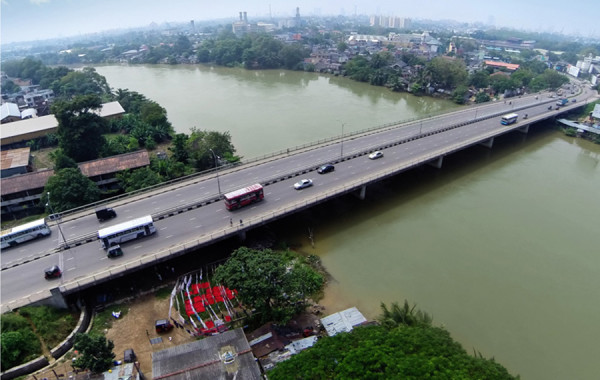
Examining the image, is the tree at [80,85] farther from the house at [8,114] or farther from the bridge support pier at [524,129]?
the bridge support pier at [524,129]

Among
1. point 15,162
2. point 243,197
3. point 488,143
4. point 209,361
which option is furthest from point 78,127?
point 488,143

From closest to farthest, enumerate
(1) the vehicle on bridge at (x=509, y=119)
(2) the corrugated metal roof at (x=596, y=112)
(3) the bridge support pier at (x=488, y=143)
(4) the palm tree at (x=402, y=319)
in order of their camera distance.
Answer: (4) the palm tree at (x=402, y=319)
(3) the bridge support pier at (x=488, y=143)
(1) the vehicle on bridge at (x=509, y=119)
(2) the corrugated metal roof at (x=596, y=112)

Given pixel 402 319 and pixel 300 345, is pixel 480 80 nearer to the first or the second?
pixel 402 319

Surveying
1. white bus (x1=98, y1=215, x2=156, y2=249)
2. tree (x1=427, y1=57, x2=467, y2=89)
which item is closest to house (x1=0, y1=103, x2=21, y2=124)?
white bus (x1=98, y1=215, x2=156, y2=249)

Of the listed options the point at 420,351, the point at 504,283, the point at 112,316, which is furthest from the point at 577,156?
the point at 112,316

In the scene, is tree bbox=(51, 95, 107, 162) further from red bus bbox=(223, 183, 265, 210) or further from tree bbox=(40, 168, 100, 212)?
red bus bbox=(223, 183, 265, 210)

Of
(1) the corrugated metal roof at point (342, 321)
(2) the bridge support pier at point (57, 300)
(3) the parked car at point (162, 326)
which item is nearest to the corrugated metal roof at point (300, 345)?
(1) the corrugated metal roof at point (342, 321)

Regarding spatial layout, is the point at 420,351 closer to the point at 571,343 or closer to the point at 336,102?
the point at 571,343
